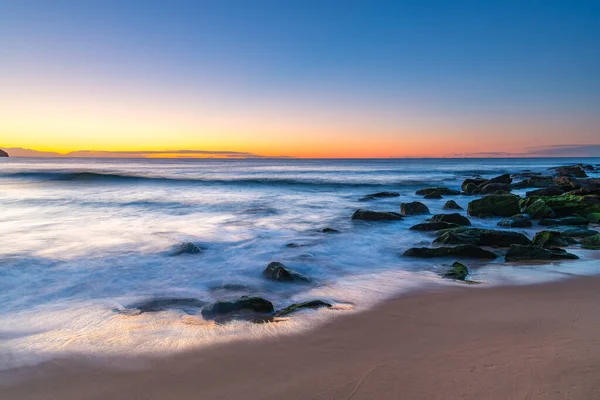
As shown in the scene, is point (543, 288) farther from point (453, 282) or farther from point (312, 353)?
point (312, 353)

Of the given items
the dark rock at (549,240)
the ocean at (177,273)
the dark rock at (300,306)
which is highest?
the dark rock at (549,240)

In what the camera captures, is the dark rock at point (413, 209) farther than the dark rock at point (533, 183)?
No

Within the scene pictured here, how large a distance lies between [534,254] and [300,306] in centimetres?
417

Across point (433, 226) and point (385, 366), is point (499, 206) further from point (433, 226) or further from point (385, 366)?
point (385, 366)

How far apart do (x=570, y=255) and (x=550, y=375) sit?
442 cm

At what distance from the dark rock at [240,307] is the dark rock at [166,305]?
1.10 feet

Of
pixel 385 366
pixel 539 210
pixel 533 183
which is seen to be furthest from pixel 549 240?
pixel 533 183

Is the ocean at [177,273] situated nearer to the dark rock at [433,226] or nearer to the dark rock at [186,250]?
the dark rock at [186,250]

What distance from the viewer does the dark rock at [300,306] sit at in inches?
157

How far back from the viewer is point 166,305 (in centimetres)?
445

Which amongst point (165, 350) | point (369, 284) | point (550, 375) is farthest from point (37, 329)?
point (550, 375)

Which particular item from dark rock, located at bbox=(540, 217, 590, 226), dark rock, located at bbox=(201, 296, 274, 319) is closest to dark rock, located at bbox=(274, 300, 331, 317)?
dark rock, located at bbox=(201, 296, 274, 319)

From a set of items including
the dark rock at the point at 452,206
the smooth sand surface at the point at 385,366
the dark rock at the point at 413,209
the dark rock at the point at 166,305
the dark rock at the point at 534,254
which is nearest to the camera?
the smooth sand surface at the point at 385,366

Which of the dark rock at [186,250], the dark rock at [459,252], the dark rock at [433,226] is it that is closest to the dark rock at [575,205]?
the dark rock at [433,226]
